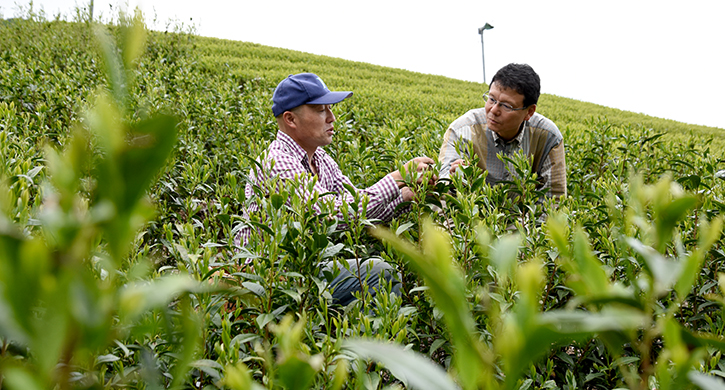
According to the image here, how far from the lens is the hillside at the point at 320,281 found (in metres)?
0.33

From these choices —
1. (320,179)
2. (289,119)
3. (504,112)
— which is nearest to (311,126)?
(289,119)

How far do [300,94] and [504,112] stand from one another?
59.8 inches

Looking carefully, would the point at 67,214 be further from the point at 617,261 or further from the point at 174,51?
the point at 174,51

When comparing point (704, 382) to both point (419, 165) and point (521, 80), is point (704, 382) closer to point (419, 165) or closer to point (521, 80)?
point (419, 165)

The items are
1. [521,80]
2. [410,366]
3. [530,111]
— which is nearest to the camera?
[410,366]

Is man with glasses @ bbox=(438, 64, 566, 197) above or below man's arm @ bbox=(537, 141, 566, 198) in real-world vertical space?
above

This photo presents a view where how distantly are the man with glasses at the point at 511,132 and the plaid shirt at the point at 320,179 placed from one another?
75cm

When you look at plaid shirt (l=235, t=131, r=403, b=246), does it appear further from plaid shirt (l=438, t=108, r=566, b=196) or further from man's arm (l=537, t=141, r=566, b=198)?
man's arm (l=537, t=141, r=566, b=198)

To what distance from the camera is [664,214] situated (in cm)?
45

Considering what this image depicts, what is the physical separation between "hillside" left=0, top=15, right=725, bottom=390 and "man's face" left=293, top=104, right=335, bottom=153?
0.43m

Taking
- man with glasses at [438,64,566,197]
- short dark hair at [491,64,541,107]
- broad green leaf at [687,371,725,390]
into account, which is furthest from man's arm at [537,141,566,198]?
broad green leaf at [687,371,725,390]

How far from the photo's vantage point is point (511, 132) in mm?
3789

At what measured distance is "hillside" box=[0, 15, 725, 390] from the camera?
1.09ft

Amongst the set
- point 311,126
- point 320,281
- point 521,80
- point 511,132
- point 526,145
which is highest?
point 521,80
